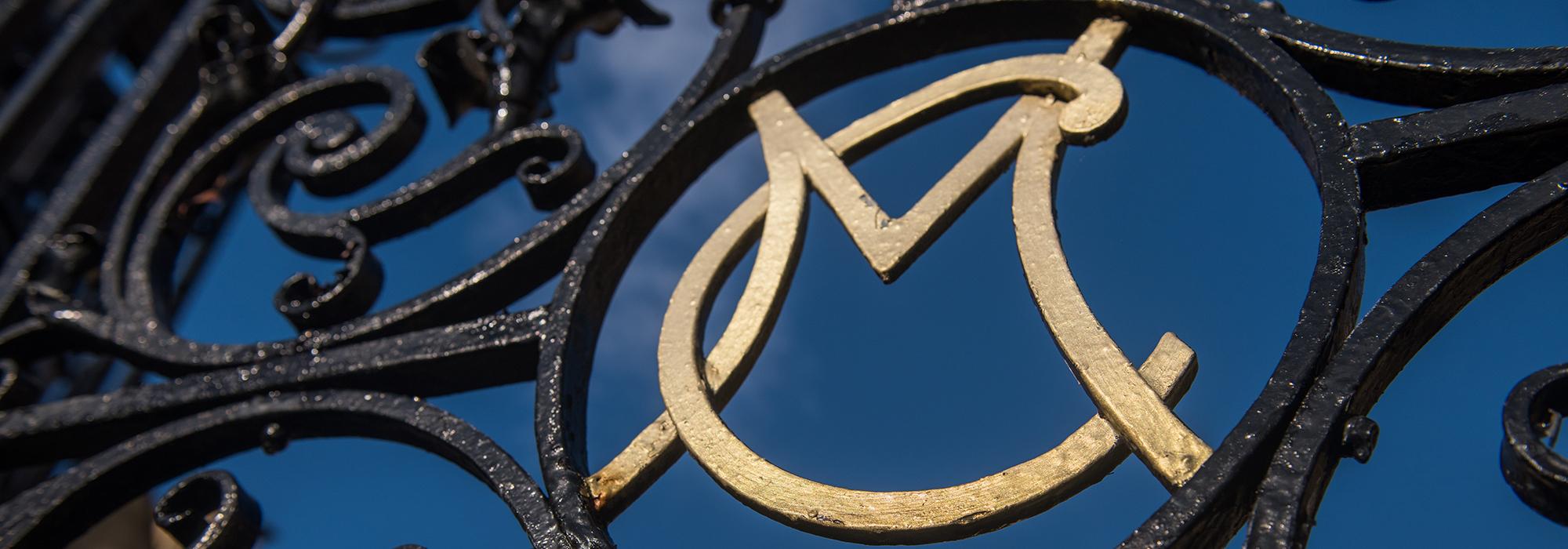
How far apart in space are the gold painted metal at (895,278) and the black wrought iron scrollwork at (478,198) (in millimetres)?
31

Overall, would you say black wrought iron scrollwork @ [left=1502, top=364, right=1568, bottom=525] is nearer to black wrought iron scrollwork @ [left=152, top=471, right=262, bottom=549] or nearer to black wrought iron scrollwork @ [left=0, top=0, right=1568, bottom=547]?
black wrought iron scrollwork @ [left=0, top=0, right=1568, bottom=547]

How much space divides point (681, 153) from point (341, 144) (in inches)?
14.8

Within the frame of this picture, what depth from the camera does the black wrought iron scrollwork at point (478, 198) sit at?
29.9 inches

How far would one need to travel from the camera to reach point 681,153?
111 centimetres

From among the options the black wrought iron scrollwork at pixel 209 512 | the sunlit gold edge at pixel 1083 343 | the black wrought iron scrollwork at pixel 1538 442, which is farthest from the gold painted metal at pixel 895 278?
the black wrought iron scrollwork at pixel 209 512

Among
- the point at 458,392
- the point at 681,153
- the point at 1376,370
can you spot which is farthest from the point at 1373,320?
the point at 458,392

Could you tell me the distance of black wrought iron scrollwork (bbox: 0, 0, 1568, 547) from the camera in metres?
0.76

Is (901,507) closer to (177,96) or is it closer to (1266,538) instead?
(1266,538)

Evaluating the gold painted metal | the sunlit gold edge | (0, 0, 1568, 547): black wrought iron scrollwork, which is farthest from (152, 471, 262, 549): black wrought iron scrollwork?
the sunlit gold edge

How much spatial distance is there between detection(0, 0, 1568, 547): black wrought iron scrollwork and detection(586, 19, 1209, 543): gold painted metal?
3 cm

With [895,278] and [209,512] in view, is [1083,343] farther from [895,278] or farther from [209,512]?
[209,512]

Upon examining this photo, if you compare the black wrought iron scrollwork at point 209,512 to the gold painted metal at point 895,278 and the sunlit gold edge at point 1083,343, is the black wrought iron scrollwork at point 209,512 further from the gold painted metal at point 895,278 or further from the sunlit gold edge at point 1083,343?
the sunlit gold edge at point 1083,343

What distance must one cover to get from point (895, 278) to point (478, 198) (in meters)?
0.49

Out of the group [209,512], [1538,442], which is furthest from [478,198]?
[1538,442]
